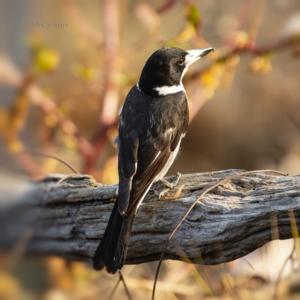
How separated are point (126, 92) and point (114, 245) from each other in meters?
2.56

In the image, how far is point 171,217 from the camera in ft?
8.11

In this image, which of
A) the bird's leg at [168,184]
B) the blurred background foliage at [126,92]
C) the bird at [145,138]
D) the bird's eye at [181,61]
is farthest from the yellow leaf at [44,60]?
the bird's leg at [168,184]

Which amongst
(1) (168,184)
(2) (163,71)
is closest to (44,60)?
(2) (163,71)

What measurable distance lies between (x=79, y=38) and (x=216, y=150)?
1882 millimetres

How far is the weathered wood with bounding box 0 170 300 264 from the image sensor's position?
88.4 inches

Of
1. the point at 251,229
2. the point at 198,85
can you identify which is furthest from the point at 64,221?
the point at 198,85

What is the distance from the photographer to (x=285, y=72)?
19.0 ft

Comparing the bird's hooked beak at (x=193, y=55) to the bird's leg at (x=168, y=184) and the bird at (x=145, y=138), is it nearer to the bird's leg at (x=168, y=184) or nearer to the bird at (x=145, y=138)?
the bird at (x=145, y=138)

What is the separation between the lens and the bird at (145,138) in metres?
2.35

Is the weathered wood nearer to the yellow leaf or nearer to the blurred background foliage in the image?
the blurred background foliage

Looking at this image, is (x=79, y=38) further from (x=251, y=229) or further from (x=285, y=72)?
(x=251, y=229)

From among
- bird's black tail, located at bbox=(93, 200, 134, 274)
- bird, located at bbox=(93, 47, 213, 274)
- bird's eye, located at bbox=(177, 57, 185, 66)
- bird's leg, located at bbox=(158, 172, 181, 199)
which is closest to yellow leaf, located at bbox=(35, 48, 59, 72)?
bird, located at bbox=(93, 47, 213, 274)

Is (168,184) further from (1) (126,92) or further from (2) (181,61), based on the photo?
(1) (126,92)

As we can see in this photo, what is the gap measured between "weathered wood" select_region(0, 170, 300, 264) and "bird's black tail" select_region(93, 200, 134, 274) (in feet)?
0.64
